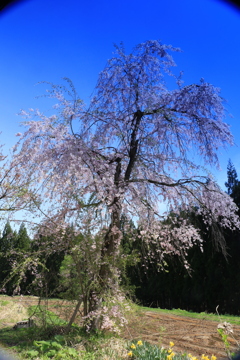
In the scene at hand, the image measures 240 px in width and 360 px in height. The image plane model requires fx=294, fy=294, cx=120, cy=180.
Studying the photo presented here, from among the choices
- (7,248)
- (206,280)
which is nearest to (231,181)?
(206,280)

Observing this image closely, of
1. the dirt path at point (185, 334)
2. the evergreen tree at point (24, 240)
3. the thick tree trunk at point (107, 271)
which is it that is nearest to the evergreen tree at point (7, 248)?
the evergreen tree at point (24, 240)

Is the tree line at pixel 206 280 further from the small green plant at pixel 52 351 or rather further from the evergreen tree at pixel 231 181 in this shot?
the small green plant at pixel 52 351

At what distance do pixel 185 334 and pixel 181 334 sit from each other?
63 millimetres

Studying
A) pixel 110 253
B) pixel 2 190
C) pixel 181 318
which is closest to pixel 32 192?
pixel 2 190

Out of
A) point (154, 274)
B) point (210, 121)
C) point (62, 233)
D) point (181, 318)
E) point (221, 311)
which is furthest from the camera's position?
point (154, 274)

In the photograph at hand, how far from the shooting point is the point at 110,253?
4234mm

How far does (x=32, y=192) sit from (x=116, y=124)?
5.58 ft

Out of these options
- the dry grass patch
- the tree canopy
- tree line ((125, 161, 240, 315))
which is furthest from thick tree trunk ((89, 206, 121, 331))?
tree line ((125, 161, 240, 315))

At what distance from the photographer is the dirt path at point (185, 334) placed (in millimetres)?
3752

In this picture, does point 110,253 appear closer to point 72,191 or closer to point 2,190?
point 72,191

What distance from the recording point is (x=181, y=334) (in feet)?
14.6

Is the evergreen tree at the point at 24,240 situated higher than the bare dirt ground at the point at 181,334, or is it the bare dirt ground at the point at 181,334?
the evergreen tree at the point at 24,240

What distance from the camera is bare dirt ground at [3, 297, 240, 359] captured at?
3756mm

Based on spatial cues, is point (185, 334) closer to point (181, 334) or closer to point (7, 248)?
point (181, 334)
